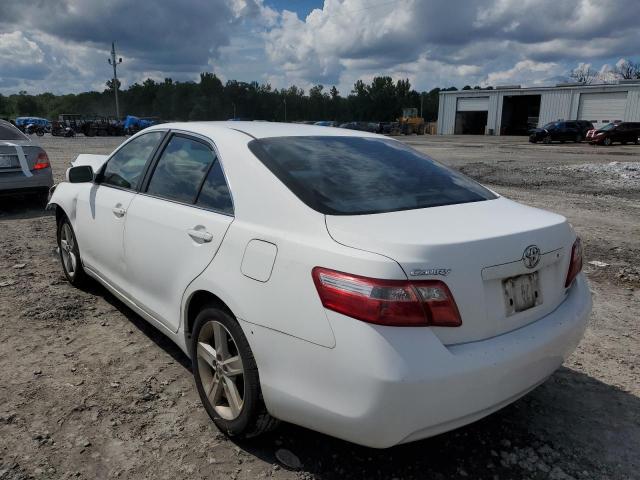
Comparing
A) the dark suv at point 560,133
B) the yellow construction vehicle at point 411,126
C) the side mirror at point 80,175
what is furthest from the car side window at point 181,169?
the yellow construction vehicle at point 411,126

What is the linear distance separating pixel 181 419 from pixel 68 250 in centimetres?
260

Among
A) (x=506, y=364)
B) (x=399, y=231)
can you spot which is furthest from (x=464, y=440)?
(x=399, y=231)

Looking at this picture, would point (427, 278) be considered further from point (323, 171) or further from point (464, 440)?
point (464, 440)

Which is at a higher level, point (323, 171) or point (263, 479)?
point (323, 171)

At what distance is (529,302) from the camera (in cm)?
230

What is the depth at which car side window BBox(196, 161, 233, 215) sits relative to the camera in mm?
2684

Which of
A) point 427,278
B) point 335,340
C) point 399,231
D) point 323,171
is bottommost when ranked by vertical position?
point 335,340

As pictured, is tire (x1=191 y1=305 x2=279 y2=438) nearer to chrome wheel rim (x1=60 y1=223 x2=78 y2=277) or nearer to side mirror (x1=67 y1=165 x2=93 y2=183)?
side mirror (x1=67 y1=165 x2=93 y2=183)

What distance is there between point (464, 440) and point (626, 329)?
2183mm

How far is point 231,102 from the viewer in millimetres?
103812

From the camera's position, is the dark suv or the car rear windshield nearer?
the car rear windshield

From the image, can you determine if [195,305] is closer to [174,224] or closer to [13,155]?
[174,224]

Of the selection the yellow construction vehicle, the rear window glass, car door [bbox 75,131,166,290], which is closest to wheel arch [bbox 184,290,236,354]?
car door [bbox 75,131,166,290]

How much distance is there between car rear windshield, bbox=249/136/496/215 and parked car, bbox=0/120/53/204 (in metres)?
6.85
